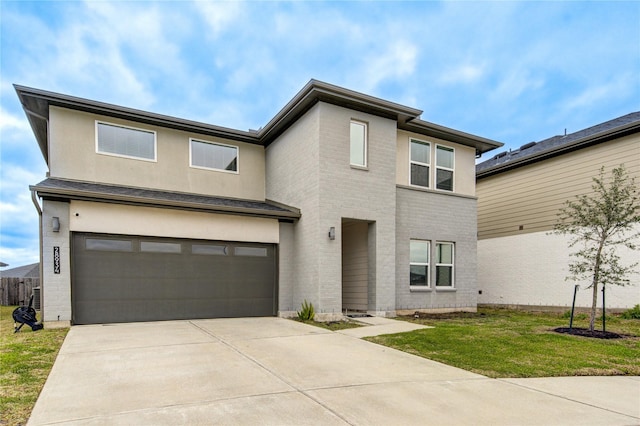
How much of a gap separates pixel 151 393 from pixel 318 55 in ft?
68.0

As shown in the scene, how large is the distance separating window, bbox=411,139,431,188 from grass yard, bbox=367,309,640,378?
16.5 ft

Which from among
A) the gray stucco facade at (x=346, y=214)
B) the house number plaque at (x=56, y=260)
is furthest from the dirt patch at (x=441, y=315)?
the house number plaque at (x=56, y=260)

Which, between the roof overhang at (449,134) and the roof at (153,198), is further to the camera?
the roof overhang at (449,134)

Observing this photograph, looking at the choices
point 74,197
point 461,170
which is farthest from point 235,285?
point 461,170

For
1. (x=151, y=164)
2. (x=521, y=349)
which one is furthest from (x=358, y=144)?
(x=521, y=349)

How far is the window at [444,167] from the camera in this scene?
13.2m

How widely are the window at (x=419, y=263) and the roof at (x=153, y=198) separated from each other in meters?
3.93

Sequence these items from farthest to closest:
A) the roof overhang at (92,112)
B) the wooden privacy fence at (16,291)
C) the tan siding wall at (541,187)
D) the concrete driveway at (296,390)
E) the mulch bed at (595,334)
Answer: the wooden privacy fence at (16,291), the tan siding wall at (541,187), the roof overhang at (92,112), the mulch bed at (595,334), the concrete driveway at (296,390)

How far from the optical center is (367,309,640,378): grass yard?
5.53m

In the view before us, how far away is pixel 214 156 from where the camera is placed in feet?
41.3

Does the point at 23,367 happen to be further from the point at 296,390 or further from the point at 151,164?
the point at 151,164

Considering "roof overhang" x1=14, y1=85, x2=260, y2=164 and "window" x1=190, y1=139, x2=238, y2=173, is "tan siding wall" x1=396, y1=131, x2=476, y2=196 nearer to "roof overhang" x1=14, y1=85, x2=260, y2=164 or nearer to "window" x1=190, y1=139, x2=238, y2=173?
"roof overhang" x1=14, y1=85, x2=260, y2=164

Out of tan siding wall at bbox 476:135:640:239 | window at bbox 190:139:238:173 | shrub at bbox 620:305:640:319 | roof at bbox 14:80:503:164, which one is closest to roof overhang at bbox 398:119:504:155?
roof at bbox 14:80:503:164

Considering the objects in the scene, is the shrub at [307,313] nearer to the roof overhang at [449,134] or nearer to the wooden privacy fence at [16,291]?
the roof overhang at [449,134]
